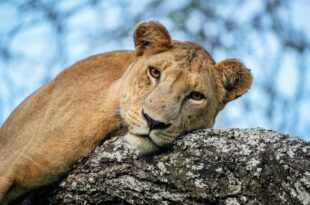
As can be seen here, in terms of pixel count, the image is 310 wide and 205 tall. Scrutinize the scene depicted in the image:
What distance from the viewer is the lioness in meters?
4.68

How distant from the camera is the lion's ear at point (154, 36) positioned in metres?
5.26

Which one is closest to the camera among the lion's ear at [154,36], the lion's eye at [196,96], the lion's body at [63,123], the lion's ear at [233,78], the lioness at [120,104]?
the lioness at [120,104]

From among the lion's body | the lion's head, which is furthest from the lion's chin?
the lion's body

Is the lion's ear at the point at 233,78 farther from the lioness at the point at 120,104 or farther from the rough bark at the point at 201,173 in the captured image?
the rough bark at the point at 201,173

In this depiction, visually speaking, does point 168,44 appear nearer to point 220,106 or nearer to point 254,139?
point 220,106

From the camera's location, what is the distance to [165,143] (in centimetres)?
444

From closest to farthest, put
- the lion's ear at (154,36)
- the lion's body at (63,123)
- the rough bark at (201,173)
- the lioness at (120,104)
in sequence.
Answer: the rough bark at (201,173), the lioness at (120,104), the lion's body at (63,123), the lion's ear at (154,36)

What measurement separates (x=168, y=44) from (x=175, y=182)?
1525 millimetres

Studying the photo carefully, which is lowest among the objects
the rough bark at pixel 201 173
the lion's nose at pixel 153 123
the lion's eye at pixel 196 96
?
the rough bark at pixel 201 173

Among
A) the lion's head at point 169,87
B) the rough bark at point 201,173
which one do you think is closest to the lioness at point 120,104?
the lion's head at point 169,87

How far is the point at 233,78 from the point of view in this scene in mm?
5398

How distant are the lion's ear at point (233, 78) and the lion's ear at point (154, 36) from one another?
48 centimetres

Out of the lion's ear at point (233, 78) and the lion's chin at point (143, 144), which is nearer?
the lion's chin at point (143, 144)

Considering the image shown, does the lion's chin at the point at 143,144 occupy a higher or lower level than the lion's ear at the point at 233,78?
lower
